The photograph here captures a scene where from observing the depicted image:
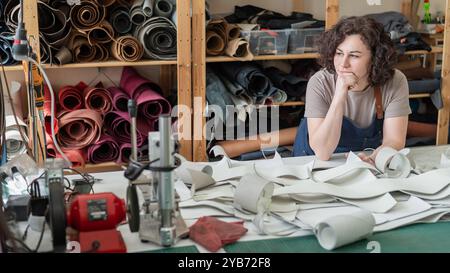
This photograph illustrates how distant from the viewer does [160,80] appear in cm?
387

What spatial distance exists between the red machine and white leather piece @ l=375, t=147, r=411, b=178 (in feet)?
3.20

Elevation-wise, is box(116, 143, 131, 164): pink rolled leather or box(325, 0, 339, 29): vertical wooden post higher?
box(325, 0, 339, 29): vertical wooden post

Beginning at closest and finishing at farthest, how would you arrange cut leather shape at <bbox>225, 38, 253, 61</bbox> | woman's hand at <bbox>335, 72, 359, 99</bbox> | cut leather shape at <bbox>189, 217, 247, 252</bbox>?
cut leather shape at <bbox>189, 217, 247, 252</bbox>
woman's hand at <bbox>335, 72, 359, 99</bbox>
cut leather shape at <bbox>225, 38, 253, 61</bbox>

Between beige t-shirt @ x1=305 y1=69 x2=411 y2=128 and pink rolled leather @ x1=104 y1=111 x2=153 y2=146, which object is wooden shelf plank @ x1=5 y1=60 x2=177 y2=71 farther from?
beige t-shirt @ x1=305 y1=69 x2=411 y2=128

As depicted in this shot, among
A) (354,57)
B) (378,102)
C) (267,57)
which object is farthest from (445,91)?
(354,57)

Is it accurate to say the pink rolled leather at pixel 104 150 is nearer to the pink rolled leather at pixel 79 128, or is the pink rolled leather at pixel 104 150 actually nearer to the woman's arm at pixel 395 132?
the pink rolled leather at pixel 79 128

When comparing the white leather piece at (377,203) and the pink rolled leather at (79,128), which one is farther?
the pink rolled leather at (79,128)

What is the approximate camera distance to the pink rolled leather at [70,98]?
11.2 ft

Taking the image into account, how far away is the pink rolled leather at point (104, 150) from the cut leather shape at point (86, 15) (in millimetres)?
653

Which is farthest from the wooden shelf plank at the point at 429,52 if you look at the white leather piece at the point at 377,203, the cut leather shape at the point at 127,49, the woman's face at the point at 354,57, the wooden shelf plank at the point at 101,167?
the white leather piece at the point at 377,203

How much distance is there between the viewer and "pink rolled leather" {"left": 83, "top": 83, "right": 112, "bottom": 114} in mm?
3410

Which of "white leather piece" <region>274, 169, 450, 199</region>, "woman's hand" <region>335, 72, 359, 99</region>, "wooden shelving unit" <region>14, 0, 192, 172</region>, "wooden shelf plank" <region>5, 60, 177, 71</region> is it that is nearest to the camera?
"white leather piece" <region>274, 169, 450, 199</region>

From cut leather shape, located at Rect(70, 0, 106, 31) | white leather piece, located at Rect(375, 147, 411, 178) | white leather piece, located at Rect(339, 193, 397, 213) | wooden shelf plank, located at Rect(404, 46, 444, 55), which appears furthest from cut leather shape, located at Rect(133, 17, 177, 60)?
white leather piece, located at Rect(339, 193, 397, 213)
